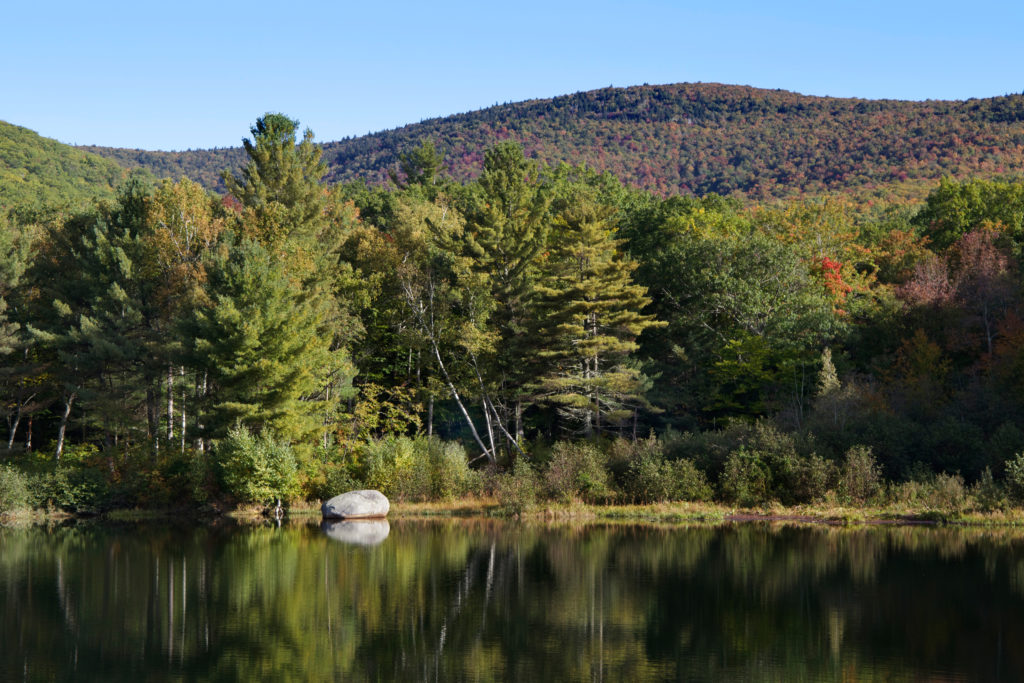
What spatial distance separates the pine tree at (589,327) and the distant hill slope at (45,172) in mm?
46147

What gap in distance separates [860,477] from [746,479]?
436 centimetres

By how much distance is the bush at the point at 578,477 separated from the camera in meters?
41.7

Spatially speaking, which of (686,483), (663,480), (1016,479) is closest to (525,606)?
(663,480)

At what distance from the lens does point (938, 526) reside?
115 feet

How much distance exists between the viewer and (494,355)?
49312 millimetres

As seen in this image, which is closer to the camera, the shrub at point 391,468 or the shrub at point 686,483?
the shrub at point 686,483

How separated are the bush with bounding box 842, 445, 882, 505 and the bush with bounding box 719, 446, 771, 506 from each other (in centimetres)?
309

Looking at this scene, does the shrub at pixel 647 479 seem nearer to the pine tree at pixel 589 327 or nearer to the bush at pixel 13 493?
the pine tree at pixel 589 327

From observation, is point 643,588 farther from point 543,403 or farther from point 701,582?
point 543,403

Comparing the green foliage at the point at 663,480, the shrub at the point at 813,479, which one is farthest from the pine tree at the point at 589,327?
the shrub at the point at 813,479

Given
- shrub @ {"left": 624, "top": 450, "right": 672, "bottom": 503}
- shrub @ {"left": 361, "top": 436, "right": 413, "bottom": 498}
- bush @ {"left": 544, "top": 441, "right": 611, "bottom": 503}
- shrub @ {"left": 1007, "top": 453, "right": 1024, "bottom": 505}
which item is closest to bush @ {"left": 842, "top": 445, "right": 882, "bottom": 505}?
shrub @ {"left": 1007, "top": 453, "right": 1024, "bottom": 505}

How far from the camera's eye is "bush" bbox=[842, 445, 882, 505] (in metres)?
38.3

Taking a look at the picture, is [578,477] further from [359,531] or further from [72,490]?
[72,490]

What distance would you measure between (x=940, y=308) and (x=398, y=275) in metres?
26.1
